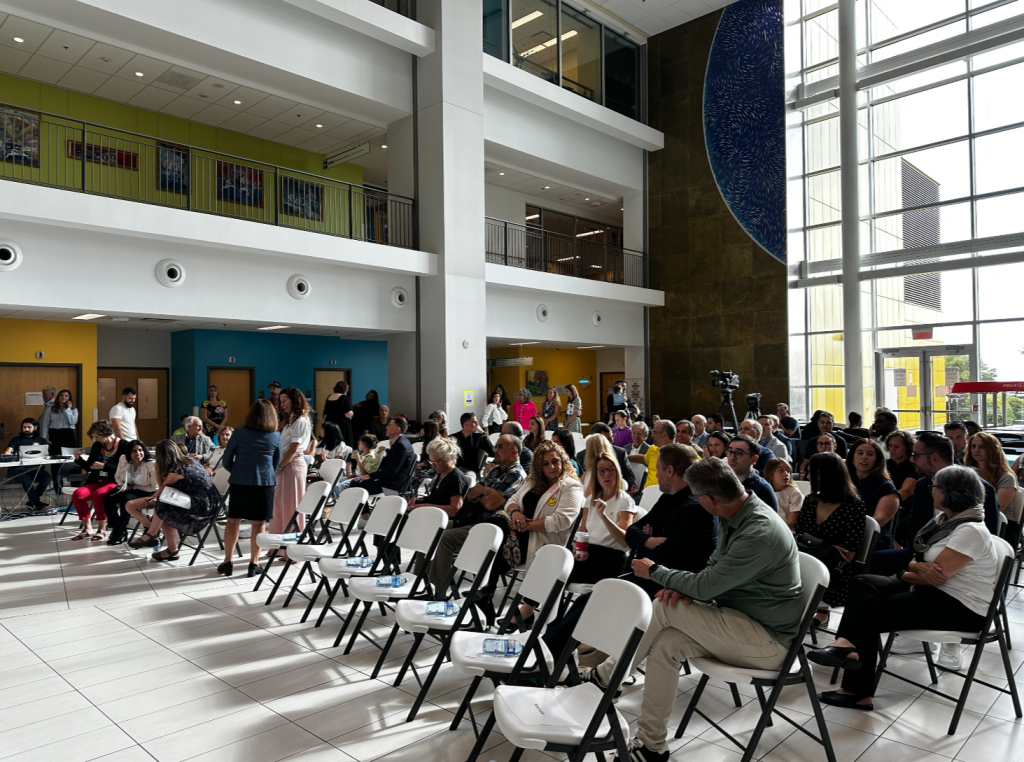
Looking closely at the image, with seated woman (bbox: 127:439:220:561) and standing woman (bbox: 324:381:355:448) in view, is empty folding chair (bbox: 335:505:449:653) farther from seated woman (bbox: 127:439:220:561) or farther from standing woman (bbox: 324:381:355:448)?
standing woman (bbox: 324:381:355:448)

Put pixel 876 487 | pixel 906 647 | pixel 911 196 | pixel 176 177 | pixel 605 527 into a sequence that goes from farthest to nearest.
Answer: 1. pixel 911 196
2. pixel 176 177
3. pixel 876 487
4. pixel 906 647
5. pixel 605 527

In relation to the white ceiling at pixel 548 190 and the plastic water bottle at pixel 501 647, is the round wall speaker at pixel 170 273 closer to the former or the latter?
the white ceiling at pixel 548 190

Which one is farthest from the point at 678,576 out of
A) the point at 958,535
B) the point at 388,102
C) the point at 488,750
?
the point at 388,102

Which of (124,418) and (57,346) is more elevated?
(57,346)

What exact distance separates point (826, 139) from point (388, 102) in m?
9.48

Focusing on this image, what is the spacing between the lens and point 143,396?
14.3 m

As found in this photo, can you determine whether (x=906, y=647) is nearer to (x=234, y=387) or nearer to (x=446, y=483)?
(x=446, y=483)

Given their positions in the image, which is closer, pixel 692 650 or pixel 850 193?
pixel 692 650

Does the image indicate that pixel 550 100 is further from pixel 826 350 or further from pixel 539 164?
pixel 826 350

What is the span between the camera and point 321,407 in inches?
620

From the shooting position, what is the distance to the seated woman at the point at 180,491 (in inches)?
257

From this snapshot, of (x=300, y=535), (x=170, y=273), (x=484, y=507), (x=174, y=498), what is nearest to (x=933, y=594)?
(x=484, y=507)

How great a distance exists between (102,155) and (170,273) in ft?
14.0

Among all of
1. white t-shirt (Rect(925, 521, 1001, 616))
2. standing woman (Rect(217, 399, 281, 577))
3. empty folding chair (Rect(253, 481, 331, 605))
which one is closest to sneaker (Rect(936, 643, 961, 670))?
white t-shirt (Rect(925, 521, 1001, 616))
